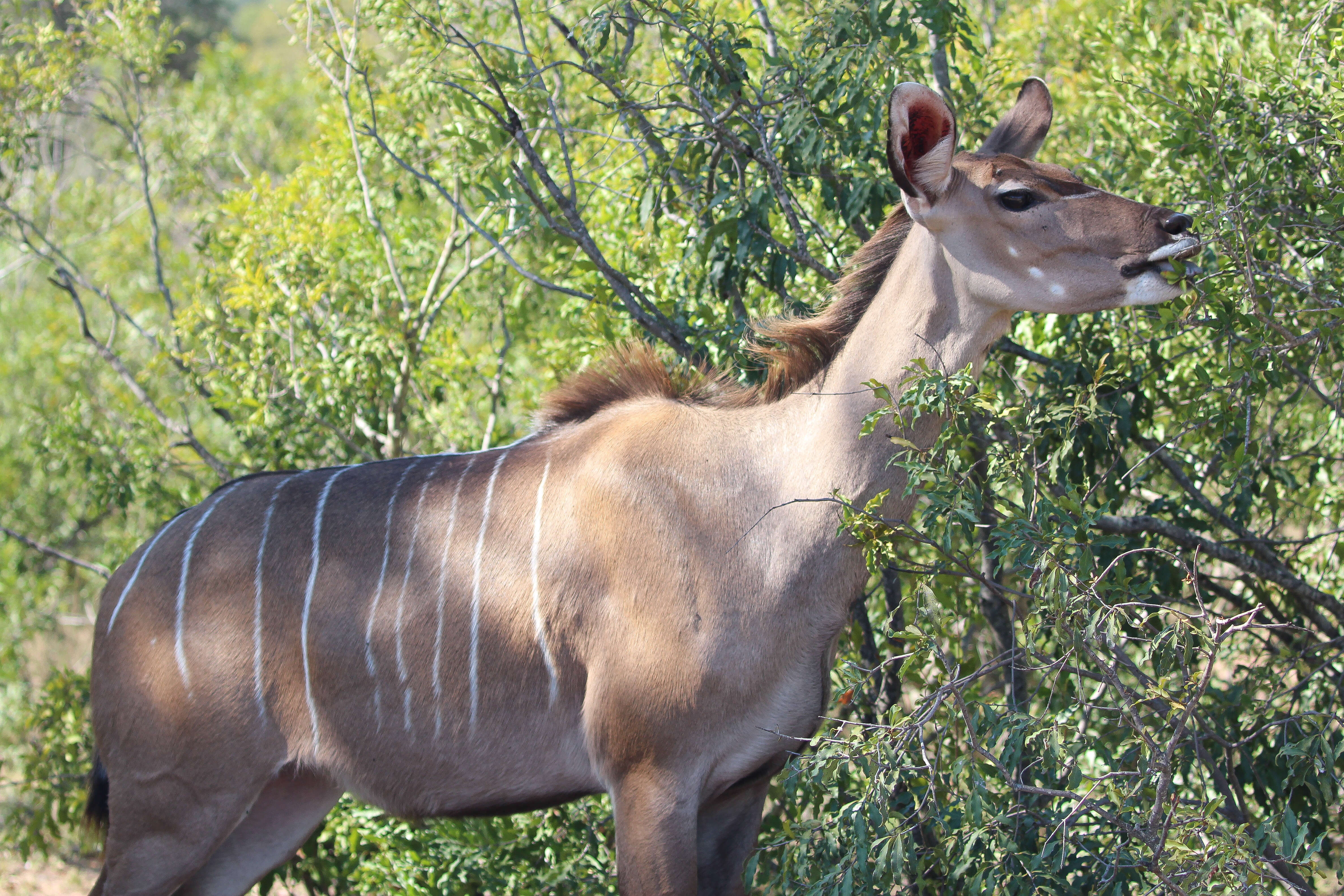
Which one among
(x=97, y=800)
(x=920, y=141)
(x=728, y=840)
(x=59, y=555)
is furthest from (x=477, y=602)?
(x=59, y=555)

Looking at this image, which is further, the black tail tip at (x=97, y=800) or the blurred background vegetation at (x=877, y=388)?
the black tail tip at (x=97, y=800)

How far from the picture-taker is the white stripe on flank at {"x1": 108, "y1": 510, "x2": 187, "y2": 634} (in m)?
3.13

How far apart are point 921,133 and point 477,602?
1590 mm

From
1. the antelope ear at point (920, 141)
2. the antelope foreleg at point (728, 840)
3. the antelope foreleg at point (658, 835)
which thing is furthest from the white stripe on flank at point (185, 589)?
the antelope ear at point (920, 141)

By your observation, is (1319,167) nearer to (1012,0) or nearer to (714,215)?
(714,215)

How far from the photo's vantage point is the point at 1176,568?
3615mm

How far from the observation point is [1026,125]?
123 inches

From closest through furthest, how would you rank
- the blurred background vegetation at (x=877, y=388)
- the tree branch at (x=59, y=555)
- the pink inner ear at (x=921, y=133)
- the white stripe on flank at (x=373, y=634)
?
the blurred background vegetation at (x=877, y=388), the pink inner ear at (x=921, y=133), the white stripe on flank at (x=373, y=634), the tree branch at (x=59, y=555)

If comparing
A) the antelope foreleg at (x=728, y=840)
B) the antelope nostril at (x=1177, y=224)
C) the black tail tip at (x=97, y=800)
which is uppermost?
the antelope nostril at (x=1177, y=224)

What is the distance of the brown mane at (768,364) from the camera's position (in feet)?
9.62

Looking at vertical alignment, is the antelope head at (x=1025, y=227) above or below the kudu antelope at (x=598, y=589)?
above

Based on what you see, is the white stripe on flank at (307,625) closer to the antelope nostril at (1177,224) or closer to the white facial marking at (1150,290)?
the white facial marking at (1150,290)

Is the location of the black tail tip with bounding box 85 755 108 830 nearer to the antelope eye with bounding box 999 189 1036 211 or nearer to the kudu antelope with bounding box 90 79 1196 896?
the kudu antelope with bounding box 90 79 1196 896

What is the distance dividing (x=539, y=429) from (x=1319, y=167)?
2.34 metres
